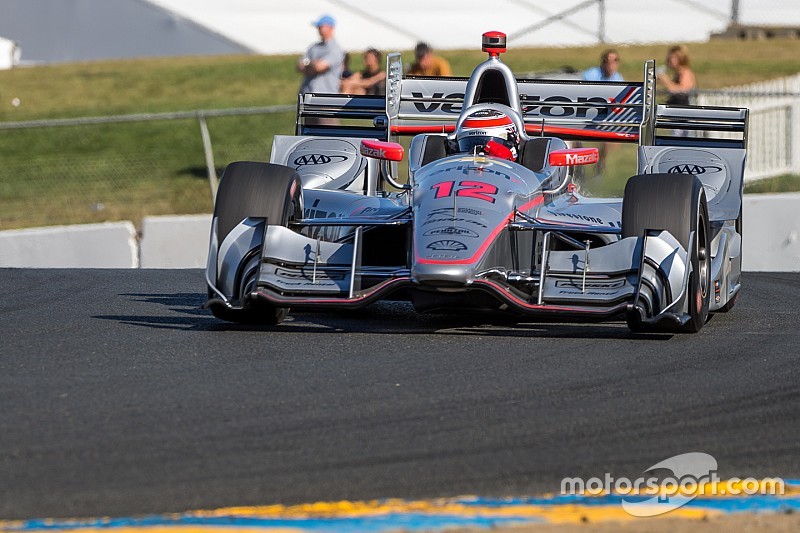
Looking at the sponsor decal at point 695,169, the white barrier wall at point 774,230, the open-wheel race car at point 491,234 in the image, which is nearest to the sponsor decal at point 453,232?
the open-wheel race car at point 491,234

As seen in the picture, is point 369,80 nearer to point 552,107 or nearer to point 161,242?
point 161,242

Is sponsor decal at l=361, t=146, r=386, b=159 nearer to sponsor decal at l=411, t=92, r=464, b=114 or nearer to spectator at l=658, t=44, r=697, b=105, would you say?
sponsor decal at l=411, t=92, r=464, b=114

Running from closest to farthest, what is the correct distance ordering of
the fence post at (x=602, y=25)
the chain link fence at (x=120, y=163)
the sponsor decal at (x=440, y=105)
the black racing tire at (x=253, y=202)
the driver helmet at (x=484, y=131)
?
1. the black racing tire at (x=253, y=202)
2. the driver helmet at (x=484, y=131)
3. the sponsor decal at (x=440, y=105)
4. the chain link fence at (x=120, y=163)
5. the fence post at (x=602, y=25)

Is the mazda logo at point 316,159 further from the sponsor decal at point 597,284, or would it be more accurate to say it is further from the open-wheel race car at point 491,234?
the sponsor decal at point 597,284

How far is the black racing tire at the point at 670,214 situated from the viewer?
24.0 feet

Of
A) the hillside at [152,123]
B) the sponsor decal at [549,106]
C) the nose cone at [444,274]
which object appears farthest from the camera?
the hillside at [152,123]

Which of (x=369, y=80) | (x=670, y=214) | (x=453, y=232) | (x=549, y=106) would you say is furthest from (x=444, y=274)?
(x=369, y=80)

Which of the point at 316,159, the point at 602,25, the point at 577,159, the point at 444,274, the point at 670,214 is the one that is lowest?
the point at 444,274

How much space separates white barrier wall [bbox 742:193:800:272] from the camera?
13141mm

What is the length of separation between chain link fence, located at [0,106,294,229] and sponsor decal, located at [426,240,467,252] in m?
7.41

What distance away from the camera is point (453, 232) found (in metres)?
7.19

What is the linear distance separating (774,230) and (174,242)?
5.63 meters

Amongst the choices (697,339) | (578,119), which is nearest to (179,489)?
(697,339)

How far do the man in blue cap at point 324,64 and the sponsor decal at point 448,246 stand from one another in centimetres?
787
